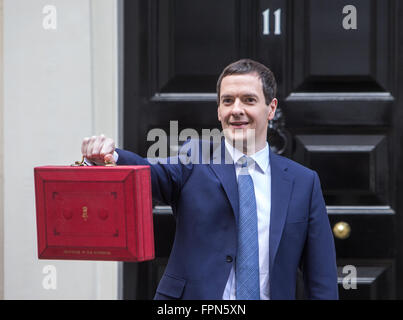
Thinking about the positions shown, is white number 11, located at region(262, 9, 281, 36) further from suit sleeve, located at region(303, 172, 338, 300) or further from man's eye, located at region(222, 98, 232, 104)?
suit sleeve, located at region(303, 172, 338, 300)

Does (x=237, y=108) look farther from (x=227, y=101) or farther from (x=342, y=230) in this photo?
(x=342, y=230)

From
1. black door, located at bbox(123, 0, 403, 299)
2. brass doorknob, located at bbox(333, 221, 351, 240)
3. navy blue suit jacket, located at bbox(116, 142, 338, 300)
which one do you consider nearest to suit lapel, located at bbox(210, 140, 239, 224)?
navy blue suit jacket, located at bbox(116, 142, 338, 300)

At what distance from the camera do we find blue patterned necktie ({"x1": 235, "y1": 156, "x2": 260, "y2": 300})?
2061mm

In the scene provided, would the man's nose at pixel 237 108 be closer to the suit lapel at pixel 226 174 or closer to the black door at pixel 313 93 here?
the suit lapel at pixel 226 174

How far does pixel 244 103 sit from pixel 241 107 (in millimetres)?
25

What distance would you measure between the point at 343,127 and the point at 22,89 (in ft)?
5.14

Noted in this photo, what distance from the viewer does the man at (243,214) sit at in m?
2.08

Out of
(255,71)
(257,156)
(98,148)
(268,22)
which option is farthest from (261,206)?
(268,22)

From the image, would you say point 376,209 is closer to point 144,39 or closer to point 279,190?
point 279,190

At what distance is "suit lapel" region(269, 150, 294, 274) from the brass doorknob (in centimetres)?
103

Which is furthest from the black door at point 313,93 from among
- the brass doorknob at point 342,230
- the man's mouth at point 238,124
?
the man's mouth at point 238,124

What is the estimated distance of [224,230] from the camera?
2113 mm

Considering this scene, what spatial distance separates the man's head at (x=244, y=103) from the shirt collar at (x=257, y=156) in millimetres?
24

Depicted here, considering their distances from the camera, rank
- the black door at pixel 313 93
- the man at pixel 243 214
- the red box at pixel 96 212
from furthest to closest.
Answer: the black door at pixel 313 93, the man at pixel 243 214, the red box at pixel 96 212
